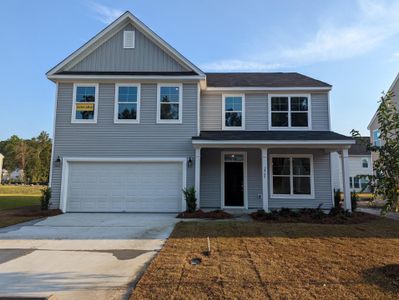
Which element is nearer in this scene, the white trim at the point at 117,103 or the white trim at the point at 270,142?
the white trim at the point at 270,142

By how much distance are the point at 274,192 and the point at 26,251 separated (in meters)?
10.5

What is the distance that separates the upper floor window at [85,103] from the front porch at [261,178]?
510 cm

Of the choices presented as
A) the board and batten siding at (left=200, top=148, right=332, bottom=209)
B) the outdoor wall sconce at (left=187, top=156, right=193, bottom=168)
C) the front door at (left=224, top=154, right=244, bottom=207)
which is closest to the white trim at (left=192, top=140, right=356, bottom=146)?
the outdoor wall sconce at (left=187, top=156, right=193, bottom=168)

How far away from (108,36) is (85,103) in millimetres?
3311

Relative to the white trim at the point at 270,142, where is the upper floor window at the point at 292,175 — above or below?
below

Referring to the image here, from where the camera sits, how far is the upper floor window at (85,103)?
13555 mm

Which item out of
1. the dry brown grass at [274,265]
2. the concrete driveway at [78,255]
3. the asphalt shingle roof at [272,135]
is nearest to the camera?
the dry brown grass at [274,265]

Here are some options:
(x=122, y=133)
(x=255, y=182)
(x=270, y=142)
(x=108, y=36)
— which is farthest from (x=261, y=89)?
(x=108, y=36)

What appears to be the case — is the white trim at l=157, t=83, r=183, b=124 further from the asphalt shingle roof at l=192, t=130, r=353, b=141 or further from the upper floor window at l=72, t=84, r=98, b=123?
the upper floor window at l=72, t=84, r=98, b=123

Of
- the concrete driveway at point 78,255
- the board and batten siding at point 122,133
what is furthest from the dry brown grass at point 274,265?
the board and batten siding at point 122,133

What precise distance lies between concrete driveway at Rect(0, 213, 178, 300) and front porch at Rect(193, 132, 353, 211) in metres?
3.67

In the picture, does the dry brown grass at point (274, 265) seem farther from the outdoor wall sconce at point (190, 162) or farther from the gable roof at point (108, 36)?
the gable roof at point (108, 36)

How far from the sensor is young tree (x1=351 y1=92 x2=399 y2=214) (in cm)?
534

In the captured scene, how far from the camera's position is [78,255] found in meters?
6.40
